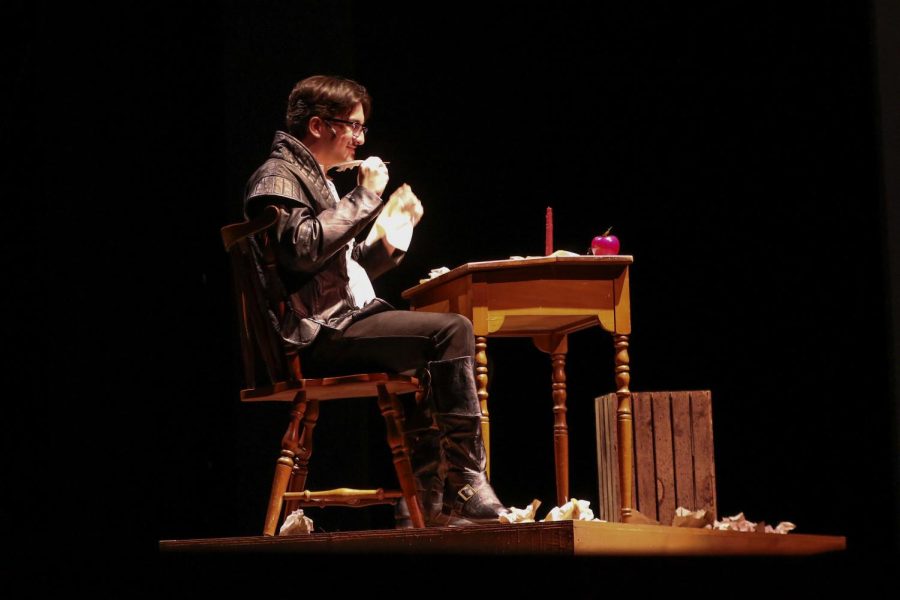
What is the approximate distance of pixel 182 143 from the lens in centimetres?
413

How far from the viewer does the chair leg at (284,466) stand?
3.31 metres

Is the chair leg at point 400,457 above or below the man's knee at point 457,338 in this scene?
below

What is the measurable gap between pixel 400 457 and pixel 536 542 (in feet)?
2.50

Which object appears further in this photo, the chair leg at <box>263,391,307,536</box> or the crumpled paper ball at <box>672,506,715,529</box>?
the crumpled paper ball at <box>672,506,715,529</box>

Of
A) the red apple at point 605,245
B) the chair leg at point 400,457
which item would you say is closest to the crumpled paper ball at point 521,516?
the chair leg at point 400,457

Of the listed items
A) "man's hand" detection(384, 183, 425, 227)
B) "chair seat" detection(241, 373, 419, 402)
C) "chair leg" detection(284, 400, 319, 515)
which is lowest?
"chair leg" detection(284, 400, 319, 515)

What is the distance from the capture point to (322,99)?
3570mm

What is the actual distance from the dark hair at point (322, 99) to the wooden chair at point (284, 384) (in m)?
0.39

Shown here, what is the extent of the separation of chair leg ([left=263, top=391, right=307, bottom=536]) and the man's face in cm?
66

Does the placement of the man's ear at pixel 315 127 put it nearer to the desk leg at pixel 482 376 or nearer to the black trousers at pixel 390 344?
the black trousers at pixel 390 344

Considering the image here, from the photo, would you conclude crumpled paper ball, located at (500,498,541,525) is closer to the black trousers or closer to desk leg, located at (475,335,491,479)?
the black trousers

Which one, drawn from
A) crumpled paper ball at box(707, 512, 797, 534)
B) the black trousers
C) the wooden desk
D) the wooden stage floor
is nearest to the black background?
crumpled paper ball at box(707, 512, 797, 534)

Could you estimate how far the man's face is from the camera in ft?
11.8

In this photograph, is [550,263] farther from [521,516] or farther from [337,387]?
[521,516]
